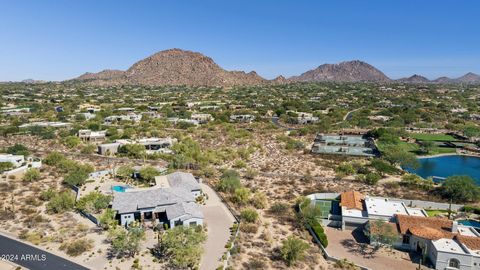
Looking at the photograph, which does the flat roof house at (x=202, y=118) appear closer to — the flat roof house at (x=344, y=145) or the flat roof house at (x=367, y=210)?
the flat roof house at (x=344, y=145)

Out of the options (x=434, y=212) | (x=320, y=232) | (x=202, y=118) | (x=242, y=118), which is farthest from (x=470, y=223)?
(x=202, y=118)

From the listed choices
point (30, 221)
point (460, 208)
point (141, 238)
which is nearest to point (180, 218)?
point (141, 238)

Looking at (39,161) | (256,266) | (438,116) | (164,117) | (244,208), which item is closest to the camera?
(256,266)

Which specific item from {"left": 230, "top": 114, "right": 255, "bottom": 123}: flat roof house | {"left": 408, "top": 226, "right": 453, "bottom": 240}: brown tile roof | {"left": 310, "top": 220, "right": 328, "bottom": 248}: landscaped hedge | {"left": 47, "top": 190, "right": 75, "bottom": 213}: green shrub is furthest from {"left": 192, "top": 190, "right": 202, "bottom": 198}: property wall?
{"left": 230, "top": 114, "right": 255, "bottom": 123}: flat roof house

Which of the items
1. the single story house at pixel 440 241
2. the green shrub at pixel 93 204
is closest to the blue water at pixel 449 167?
the single story house at pixel 440 241

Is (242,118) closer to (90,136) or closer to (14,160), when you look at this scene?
(90,136)

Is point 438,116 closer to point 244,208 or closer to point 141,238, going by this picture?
point 244,208
